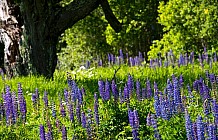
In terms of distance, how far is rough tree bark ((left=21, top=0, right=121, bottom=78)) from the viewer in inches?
395

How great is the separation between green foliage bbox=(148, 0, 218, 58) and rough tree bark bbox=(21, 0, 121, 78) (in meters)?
4.35

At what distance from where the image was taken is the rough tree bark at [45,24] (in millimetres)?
10031

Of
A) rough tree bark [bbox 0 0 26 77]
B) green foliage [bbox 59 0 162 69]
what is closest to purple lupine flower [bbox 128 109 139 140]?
rough tree bark [bbox 0 0 26 77]

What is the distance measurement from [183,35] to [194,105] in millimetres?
9423

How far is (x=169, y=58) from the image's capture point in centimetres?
1250

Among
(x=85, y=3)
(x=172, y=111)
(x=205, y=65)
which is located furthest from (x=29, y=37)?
(x=172, y=111)

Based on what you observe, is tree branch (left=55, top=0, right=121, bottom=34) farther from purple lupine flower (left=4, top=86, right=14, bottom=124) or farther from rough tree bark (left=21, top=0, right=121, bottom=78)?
purple lupine flower (left=4, top=86, right=14, bottom=124)

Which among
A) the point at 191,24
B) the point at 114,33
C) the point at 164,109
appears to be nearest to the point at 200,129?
the point at 164,109

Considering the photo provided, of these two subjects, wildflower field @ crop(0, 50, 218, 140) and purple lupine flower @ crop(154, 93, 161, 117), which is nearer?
wildflower field @ crop(0, 50, 218, 140)

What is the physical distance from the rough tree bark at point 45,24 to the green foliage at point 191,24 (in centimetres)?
435

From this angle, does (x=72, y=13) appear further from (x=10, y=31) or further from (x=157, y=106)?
(x=157, y=106)

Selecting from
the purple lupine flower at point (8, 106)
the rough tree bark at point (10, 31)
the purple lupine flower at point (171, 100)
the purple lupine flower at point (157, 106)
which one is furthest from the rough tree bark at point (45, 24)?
the purple lupine flower at point (157, 106)

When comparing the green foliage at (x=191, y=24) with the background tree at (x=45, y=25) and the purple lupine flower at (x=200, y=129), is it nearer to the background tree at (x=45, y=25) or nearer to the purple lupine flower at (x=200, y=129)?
the background tree at (x=45, y=25)

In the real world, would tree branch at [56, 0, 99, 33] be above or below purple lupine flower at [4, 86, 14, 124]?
above
